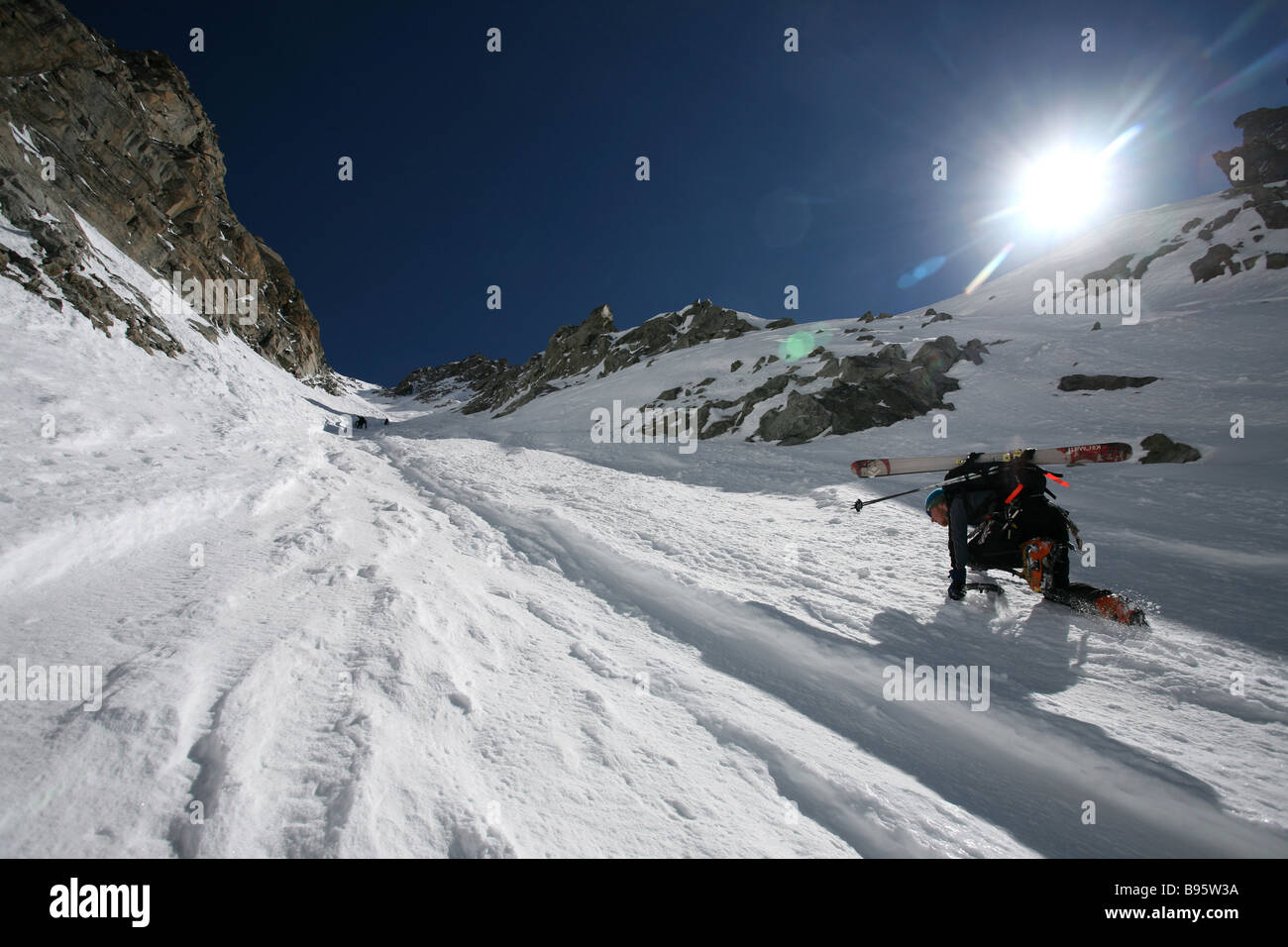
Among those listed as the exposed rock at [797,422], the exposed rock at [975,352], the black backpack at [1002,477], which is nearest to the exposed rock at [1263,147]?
the exposed rock at [975,352]

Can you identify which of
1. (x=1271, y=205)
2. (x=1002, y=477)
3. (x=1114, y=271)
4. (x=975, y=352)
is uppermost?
(x=1271, y=205)

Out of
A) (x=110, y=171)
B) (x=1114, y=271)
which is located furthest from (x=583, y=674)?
(x=1114, y=271)

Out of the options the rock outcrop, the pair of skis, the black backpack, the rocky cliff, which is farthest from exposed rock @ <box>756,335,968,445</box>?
the rock outcrop

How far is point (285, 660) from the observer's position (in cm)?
279

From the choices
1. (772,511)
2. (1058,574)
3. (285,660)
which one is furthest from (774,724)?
(772,511)

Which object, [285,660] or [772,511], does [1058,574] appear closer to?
[772,511]

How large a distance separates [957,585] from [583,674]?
12.4ft

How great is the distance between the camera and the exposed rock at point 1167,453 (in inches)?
418

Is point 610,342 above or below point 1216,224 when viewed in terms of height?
below

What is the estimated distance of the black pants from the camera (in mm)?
4484

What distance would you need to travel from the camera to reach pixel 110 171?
1230 inches

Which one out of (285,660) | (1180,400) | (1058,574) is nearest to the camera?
(285,660)

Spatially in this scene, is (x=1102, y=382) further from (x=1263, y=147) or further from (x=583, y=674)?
(x=1263, y=147)
